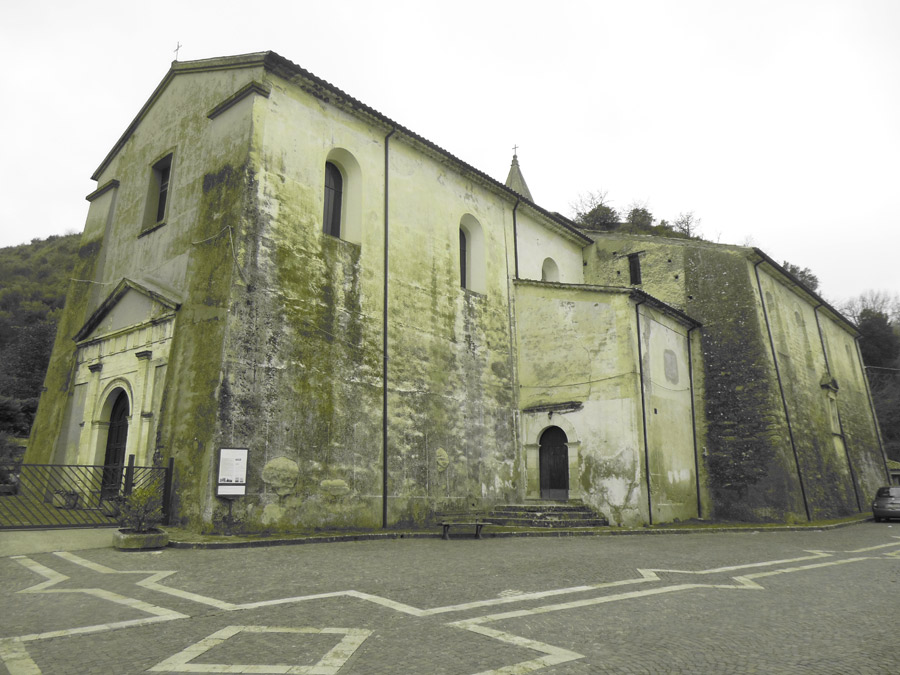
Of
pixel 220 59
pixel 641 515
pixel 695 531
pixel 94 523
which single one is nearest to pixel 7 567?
pixel 94 523

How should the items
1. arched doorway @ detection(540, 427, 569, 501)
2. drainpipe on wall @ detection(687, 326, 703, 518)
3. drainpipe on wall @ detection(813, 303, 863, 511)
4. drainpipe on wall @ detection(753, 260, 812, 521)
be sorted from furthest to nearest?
drainpipe on wall @ detection(813, 303, 863, 511) → drainpipe on wall @ detection(753, 260, 812, 521) → drainpipe on wall @ detection(687, 326, 703, 518) → arched doorway @ detection(540, 427, 569, 501)

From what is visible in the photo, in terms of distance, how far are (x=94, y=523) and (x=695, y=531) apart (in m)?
12.8

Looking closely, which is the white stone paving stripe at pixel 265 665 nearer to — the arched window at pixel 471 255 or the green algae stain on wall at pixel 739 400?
the arched window at pixel 471 255

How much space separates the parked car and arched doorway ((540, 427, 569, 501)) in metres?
11.9

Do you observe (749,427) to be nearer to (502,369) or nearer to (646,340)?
(646,340)

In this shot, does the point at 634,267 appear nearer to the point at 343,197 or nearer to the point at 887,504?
the point at 887,504

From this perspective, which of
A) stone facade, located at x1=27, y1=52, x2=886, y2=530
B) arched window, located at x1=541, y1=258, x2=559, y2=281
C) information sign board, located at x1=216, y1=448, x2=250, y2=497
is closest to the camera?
information sign board, located at x1=216, y1=448, x2=250, y2=497

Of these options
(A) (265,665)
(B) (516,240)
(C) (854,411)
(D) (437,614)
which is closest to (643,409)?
(B) (516,240)

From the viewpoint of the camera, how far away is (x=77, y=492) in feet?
40.3

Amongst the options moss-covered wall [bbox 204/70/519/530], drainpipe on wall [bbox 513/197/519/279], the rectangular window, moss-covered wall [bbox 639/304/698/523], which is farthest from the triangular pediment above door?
moss-covered wall [bbox 639/304/698/523]

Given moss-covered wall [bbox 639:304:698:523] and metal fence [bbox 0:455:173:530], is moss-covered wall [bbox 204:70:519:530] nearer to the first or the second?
metal fence [bbox 0:455:173:530]

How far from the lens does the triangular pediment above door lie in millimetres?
12445

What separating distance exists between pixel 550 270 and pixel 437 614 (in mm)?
17107

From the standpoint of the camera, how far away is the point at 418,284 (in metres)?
15.0
